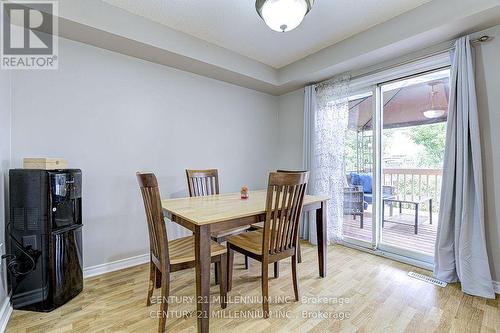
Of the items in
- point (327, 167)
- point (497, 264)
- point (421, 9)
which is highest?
point (421, 9)

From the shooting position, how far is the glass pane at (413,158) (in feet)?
8.13

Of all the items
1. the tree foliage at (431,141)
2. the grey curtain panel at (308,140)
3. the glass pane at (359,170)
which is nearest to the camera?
the tree foliage at (431,141)

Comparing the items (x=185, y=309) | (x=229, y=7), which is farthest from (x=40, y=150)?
(x=229, y=7)

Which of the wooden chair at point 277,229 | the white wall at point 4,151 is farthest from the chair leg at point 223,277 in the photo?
the white wall at point 4,151

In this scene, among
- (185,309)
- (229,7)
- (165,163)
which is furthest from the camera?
(165,163)

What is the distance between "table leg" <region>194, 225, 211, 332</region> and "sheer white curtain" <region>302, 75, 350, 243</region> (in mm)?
2141

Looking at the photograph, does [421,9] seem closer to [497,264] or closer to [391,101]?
[391,101]

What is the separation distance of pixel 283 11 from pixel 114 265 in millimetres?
2757

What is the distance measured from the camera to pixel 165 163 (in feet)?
9.04

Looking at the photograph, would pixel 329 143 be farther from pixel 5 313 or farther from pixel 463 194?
pixel 5 313

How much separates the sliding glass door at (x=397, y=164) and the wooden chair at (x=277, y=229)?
60.8 inches

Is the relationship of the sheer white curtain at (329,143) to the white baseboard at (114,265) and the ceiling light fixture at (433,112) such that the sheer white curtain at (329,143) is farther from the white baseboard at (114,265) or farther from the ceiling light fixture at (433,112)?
the white baseboard at (114,265)

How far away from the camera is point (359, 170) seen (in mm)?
3043

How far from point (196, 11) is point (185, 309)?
254cm
